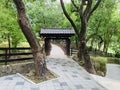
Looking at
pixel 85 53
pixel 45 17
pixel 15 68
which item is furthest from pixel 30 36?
pixel 45 17

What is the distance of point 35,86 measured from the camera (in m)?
5.50

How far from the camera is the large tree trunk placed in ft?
20.2

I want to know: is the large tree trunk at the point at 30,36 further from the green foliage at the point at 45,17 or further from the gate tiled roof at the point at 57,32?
the green foliage at the point at 45,17

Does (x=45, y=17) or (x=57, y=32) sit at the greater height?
(x=45, y=17)

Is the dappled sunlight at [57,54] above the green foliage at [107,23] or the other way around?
the other way around

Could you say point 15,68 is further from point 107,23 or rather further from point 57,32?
point 107,23

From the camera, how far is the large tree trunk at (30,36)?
614 cm

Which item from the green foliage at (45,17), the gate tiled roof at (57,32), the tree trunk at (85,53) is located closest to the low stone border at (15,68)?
the tree trunk at (85,53)

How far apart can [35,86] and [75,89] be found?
1405mm

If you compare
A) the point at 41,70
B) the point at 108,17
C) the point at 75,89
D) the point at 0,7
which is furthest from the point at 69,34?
the point at 75,89

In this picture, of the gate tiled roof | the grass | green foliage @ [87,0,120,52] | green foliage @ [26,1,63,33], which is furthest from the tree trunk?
green foliage @ [26,1,63,33]

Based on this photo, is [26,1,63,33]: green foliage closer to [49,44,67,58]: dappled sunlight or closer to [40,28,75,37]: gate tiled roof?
[49,44,67,58]: dappled sunlight

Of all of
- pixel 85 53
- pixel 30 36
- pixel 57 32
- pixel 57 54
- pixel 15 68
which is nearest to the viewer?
pixel 30 36

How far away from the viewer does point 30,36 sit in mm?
6297
